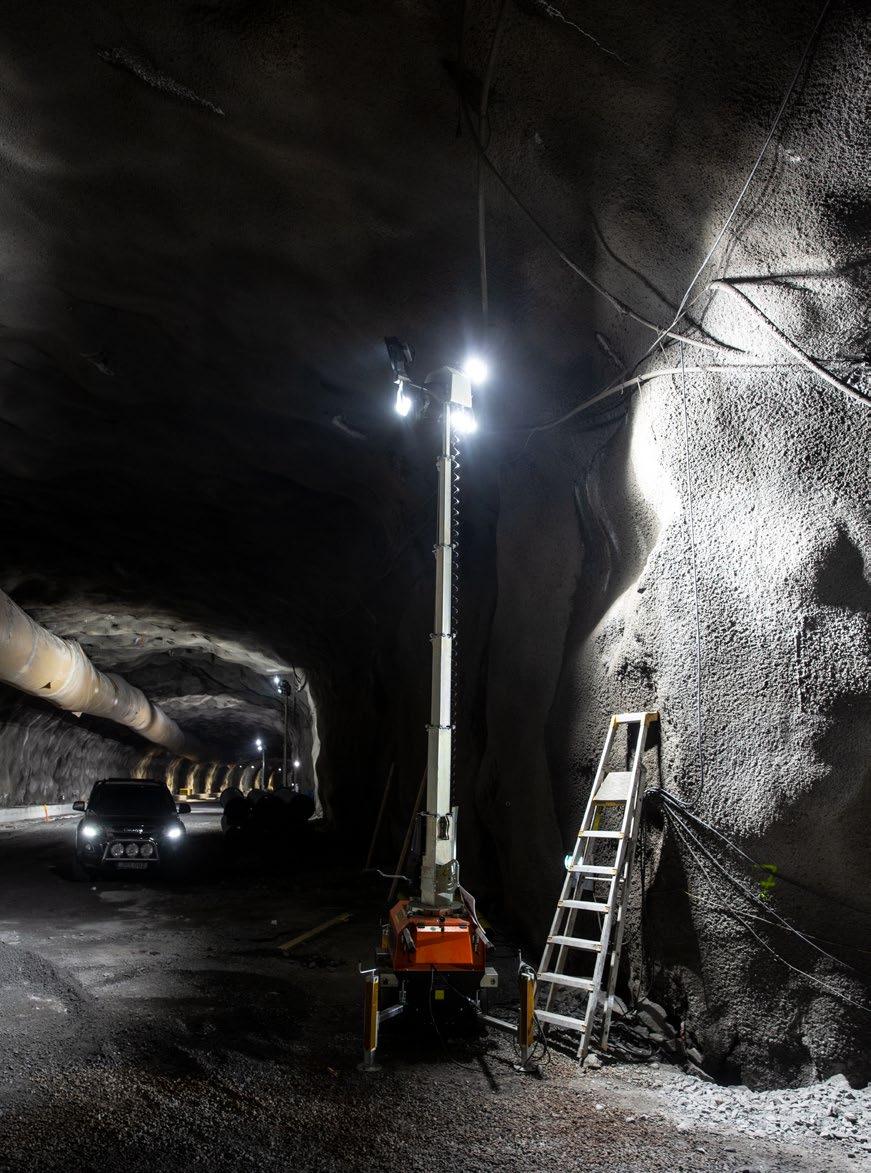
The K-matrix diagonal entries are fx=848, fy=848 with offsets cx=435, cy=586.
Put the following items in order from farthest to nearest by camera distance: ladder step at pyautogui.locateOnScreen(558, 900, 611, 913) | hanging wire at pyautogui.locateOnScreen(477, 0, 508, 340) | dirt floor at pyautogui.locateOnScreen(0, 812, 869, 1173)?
1. hanging wire at pyautogui.locateOnScreen(477, 0, 508, 340)
2. ladder step at pyautogui.locateOnScreen(558, 900, 611, 913)
3. dirt floor at pyautogui.locateOnScreen(0, 812, 869, 1173)

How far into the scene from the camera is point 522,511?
9.09 m

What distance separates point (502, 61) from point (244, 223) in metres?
3.00

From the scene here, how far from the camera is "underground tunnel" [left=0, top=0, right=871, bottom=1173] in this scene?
4.73m

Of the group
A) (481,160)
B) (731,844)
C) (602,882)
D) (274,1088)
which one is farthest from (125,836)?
(481,160)

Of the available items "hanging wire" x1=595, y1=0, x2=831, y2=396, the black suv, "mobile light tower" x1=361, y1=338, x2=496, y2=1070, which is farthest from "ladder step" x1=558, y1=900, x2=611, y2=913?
the black suv

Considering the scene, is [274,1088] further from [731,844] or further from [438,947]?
[731,844]

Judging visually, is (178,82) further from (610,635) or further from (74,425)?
(74,425)

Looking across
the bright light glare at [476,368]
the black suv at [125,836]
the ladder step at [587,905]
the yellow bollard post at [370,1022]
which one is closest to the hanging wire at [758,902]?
the ladder step at [587,905]

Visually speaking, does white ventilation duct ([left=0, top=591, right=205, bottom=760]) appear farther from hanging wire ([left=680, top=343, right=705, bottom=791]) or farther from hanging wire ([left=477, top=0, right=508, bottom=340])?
hanging wire ([left=680, top=343, right=705, bottom=791])

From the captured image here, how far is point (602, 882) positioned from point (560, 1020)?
1.33m

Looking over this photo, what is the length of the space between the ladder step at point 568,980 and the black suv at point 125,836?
28.5ft

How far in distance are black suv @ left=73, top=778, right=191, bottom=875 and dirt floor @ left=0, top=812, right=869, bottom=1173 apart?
4652 millimetres

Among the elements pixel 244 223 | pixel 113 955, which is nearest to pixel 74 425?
pixel 244 223

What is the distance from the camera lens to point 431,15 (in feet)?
19.8
